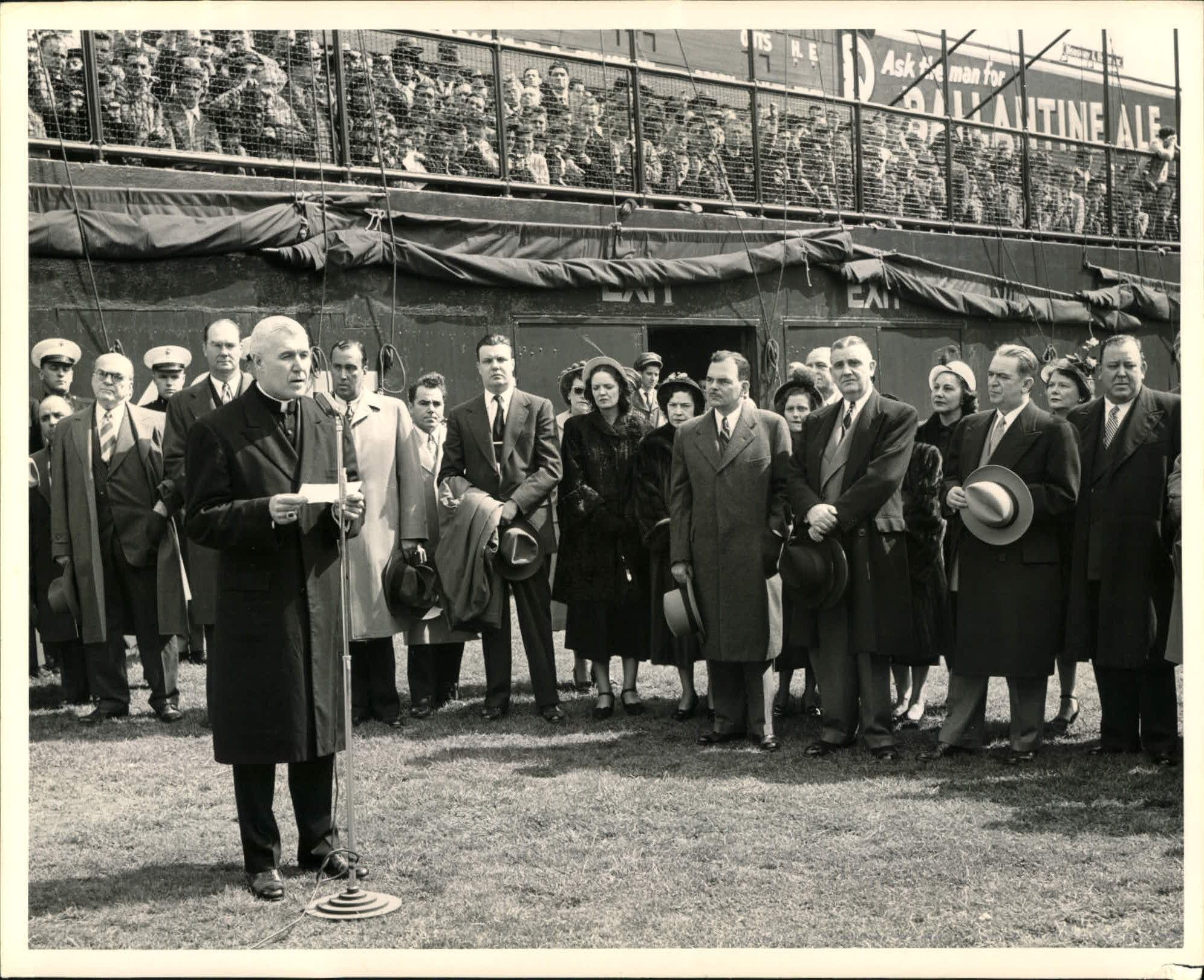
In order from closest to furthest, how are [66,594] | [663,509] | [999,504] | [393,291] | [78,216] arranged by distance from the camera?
[999,504] → [66,594] → [663,509] → [78,216] → [393,291]

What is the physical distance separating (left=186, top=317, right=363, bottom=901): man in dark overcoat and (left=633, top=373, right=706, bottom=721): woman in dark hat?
10.3 ft

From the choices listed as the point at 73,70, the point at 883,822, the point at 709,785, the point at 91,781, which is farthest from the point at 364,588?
the point at 73,70

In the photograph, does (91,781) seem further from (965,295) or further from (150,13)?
(965,295)

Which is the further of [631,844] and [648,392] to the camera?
[648,392]

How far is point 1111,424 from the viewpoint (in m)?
7.02

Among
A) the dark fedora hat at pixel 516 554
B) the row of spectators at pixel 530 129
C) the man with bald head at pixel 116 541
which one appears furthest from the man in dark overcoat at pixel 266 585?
the row of spectators at pixel 530 129

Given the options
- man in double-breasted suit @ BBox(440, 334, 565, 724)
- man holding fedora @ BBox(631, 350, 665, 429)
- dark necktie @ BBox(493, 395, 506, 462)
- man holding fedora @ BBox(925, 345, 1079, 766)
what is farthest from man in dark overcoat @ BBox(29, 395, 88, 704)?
man holding fedora @ BBox(925, 345, 1079, 766)

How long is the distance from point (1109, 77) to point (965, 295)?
6.95 m

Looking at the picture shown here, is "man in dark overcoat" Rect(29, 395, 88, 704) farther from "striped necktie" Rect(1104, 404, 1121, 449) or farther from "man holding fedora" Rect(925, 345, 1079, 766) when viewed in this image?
"striped necktie" Rect(1104, 404, 1121, 449)

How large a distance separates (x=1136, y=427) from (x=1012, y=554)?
33.4 inches

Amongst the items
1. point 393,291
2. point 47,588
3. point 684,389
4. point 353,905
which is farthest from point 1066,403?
point 47,588

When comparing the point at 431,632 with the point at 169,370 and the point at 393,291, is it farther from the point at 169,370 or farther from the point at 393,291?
the point at 393,291

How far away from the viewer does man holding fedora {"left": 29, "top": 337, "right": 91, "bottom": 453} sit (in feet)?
30.2

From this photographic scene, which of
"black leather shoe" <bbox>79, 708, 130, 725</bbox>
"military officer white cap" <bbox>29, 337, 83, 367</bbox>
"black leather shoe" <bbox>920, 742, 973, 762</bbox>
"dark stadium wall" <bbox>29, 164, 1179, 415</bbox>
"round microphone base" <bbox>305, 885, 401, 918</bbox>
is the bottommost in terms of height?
"round microphone base" <bbox>305, 885, 401, 918</bbox>
